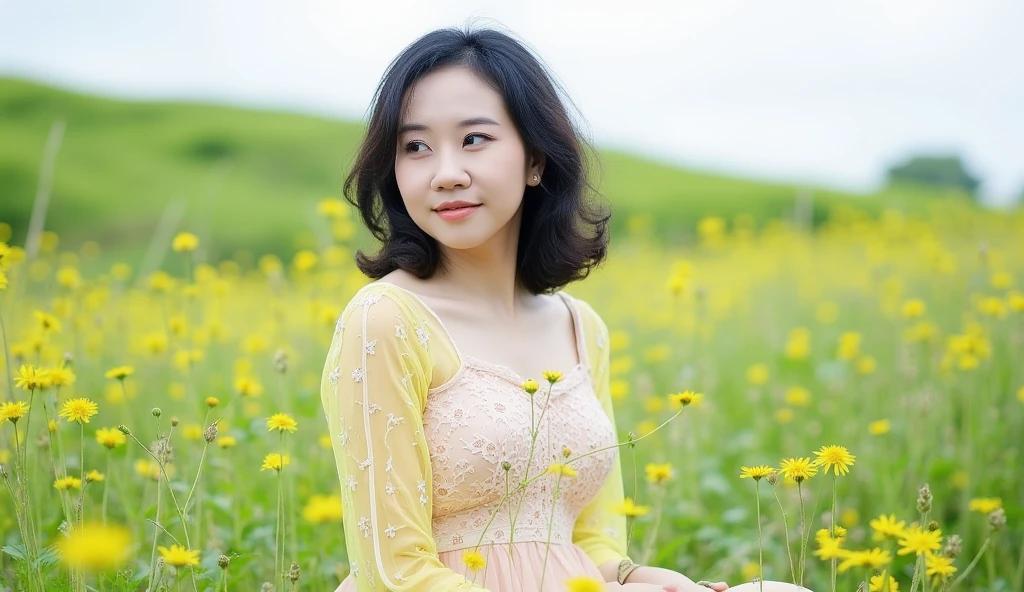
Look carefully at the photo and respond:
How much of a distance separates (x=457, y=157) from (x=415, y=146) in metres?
0.10

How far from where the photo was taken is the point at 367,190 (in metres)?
1.74

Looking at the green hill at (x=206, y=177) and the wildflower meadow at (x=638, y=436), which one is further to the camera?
the green hill at (x=206, y=177)

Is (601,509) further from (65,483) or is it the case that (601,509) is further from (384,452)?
(65,483)

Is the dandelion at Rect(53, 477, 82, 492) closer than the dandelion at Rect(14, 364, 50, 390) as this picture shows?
No

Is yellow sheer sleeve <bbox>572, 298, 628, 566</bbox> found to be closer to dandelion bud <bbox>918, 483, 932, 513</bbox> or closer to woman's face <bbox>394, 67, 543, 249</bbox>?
woman's face <bbox>394, 67, 543, 249</bbox>

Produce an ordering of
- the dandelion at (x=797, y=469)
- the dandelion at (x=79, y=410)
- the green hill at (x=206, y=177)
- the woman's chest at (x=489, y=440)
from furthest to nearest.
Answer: the green hill at (x=206, y=177), the woman's chest at (x=489, y=440), the dandelion at (x=79, y=410), the dandelion at (x=797, y=469)

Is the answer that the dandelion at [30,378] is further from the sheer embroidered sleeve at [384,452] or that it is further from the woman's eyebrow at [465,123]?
the woman's eyebrow at [465,123]

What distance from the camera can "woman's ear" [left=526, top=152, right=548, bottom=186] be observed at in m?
1.73

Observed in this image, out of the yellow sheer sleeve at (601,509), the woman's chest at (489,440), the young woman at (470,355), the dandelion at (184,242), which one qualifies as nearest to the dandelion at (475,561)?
the young woman at (470,355)

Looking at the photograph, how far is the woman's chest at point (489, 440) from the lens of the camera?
1.46 metres

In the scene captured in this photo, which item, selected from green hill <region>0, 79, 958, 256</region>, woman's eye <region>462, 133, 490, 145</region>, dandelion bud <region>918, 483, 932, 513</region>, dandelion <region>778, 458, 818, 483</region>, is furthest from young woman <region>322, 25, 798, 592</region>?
green hill <region>0, 79, 958, 256</region>

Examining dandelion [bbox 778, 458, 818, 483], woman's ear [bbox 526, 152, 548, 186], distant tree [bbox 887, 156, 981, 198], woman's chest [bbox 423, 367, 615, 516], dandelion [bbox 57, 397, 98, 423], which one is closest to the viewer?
dandelion [bbox 778, 458, 818, 483]

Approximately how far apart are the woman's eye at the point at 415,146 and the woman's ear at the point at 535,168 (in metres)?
0.25

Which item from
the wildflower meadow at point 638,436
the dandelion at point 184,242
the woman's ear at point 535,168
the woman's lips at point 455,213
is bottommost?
the wildflower meadow at point 638,436
